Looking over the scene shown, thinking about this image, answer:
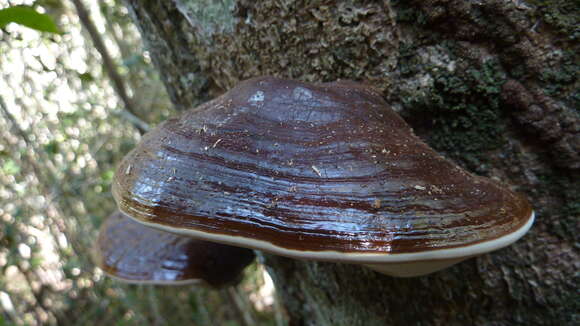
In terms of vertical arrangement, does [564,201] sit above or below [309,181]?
below

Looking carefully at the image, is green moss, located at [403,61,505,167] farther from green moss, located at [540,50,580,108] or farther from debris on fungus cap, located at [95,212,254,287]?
debris on fungus cap, located at [95,212,254,287]

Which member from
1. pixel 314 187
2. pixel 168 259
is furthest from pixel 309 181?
pixel 168 259

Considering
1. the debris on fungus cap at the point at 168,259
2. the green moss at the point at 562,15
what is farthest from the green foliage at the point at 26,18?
the green moss at the point at 562,15

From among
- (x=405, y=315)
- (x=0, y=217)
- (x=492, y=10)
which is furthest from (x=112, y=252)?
(x=0, y=217)

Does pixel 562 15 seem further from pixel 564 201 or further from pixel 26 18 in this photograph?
pixel 26 18

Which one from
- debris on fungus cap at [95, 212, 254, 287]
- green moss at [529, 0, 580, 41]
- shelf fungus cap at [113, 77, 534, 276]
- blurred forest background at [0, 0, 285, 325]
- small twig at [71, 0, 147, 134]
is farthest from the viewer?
blurred forest background at [0, 0, 285, 325]

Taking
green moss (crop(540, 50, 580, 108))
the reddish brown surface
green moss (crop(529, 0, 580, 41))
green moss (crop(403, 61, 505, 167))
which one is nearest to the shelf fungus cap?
the reddish brown surface

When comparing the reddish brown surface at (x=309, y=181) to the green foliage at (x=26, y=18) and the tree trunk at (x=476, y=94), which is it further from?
the green foliage at (x=26, y=18)

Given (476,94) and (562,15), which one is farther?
(476,94)
